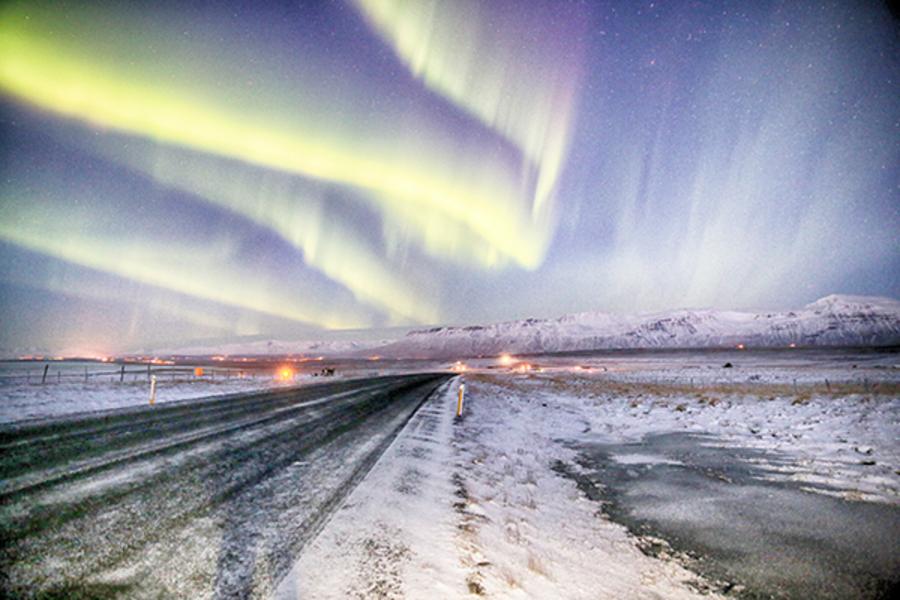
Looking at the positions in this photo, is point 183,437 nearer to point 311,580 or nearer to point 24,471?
point 24,471

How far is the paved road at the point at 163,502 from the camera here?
3.04 m

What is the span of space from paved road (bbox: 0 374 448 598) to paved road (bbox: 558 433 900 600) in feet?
14.1

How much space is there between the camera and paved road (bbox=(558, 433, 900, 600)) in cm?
377

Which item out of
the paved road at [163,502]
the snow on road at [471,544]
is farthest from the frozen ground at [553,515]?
the paved road at [163,502]

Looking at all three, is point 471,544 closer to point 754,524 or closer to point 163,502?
point 163,502

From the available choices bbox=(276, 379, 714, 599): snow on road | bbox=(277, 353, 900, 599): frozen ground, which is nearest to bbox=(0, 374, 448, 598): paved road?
bbox=(276, 379, 714, 599): snow on road

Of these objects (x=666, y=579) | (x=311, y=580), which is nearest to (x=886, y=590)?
(x=666, y=579)

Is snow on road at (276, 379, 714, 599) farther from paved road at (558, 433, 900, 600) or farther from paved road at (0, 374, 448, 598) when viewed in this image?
paved road at (558, 433, 900, 600)

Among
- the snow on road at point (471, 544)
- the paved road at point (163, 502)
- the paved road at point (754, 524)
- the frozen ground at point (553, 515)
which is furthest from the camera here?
the paved road at point (754, 524)

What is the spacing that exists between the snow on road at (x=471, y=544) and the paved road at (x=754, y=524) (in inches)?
22.3

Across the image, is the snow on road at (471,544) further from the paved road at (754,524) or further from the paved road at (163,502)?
the paved road at (754,524)

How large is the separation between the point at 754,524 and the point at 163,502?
7.58 metres

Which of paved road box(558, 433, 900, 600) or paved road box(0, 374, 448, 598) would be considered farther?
paved road box(558, 433, 900, 600)

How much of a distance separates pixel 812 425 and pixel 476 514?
40.2ft
